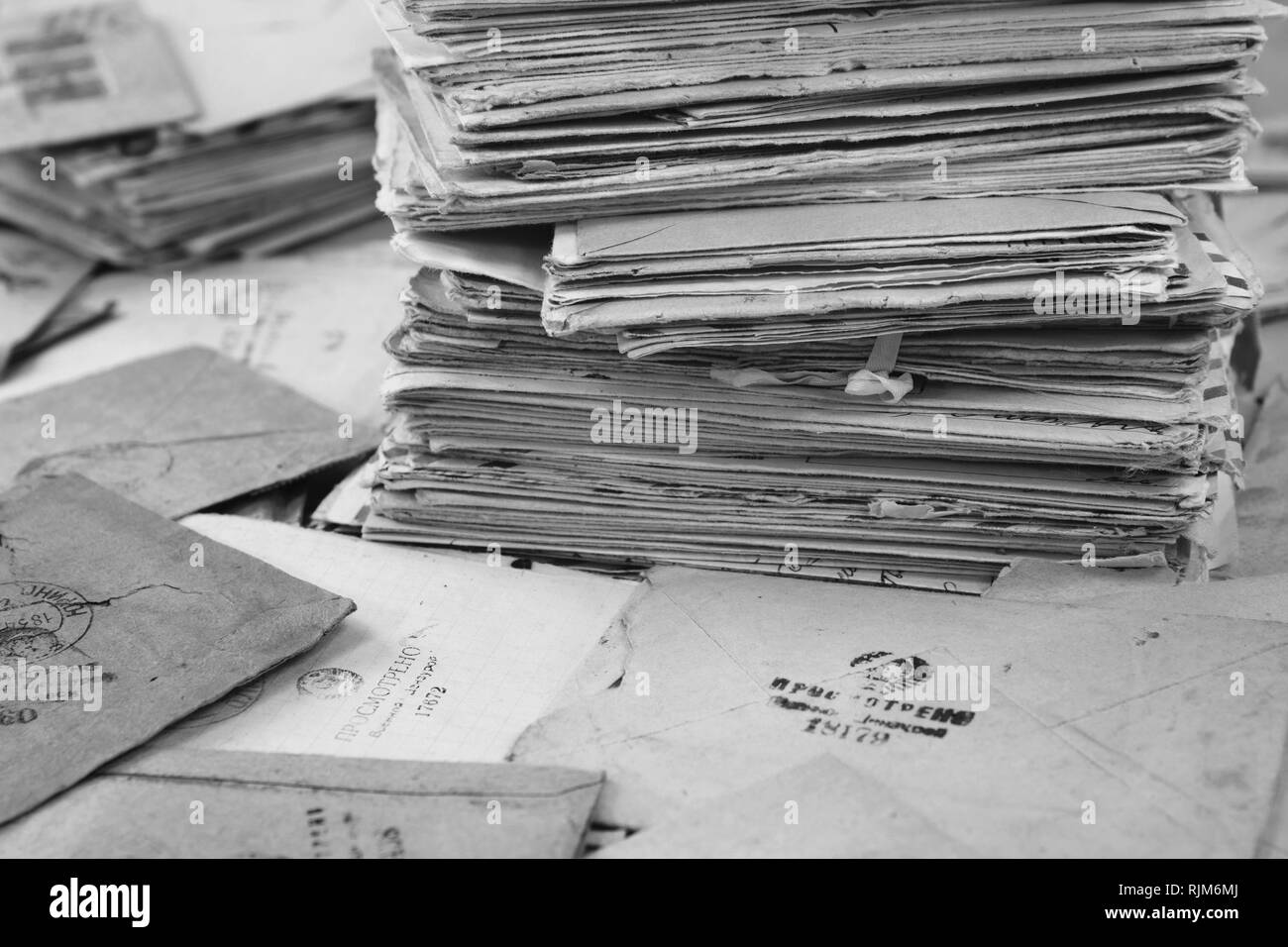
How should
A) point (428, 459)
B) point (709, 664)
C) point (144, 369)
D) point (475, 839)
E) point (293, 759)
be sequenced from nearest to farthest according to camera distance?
point (475, 839) → point (293, 759) → point (709, 664) → point (428, 459) → point (144, 369)

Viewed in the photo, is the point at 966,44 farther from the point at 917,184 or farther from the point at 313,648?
the point at 313,648

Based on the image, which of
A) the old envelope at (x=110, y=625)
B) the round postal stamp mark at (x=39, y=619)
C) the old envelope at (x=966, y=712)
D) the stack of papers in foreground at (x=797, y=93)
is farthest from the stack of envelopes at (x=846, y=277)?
the round postal stamp mark at (x=39, y=619)

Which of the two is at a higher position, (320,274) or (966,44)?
(966,44)

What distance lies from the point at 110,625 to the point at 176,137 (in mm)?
1219

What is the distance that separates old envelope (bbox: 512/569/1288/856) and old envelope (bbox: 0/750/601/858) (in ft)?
0.20

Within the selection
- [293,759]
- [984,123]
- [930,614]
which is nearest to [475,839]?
[293,759]

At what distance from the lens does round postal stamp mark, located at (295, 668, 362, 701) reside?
1358mm

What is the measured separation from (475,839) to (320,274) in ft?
4.97

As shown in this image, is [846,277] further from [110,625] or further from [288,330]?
[288,330]

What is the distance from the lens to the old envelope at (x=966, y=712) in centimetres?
111

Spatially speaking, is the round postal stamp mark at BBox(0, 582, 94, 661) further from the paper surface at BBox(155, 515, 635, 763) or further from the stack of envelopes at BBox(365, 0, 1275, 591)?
the stack of envelopes at BBox(365, 0, 1275, 591)

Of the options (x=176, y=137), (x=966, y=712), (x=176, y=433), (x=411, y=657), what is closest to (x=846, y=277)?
(x=966, y=712)

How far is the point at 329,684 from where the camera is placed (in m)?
1.37

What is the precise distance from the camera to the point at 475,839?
1118 millimetres
